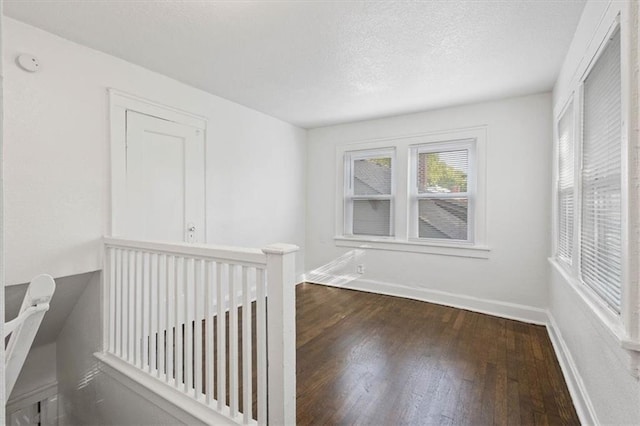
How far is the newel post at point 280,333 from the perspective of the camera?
4.54 feet

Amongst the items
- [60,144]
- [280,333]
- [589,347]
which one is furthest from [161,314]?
[589,347]

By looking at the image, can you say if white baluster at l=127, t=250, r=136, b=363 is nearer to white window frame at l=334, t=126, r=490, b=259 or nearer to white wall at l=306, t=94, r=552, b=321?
white window frame at l=334, t=126, r=490, b=259

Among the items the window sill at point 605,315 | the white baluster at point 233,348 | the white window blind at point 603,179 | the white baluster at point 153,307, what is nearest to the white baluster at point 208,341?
the white baluster at point 233,348

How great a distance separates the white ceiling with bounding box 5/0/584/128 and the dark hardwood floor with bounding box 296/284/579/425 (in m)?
2.42

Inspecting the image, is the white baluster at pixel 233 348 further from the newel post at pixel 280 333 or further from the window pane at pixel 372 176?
the window pane at pixel 372 176

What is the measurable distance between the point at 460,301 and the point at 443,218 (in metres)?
1.02

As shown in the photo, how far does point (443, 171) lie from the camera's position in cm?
381

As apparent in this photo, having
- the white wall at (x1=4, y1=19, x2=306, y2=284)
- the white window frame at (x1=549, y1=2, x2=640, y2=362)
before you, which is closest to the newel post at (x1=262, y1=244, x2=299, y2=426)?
the white window frame at (x1=549, y1=2, x2=640, y2=362)

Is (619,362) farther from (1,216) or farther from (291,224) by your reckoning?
(291,224)

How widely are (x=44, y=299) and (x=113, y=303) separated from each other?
1.21 metres

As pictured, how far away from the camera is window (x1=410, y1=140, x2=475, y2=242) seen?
3.66 meters

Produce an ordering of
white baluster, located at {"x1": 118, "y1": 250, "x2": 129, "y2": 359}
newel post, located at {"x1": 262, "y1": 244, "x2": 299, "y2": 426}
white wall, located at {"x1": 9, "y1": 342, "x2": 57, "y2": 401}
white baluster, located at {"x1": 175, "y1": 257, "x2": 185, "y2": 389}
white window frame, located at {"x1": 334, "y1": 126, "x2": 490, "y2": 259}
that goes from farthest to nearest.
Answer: white window frame, located at {"x1": 334, "y1": 126, "x2": 490, "y2": 259} → white wall, located at {"x1": 9, "y1": 342, "x2": 57, "y2": 401} → white baluster, located at {"x1": 118, "y1": 250, "x2": 129, "y2": 359} → white baluster, located at {"x1": 175, "y1": 257, "x2": 185, "y2": 389} → newel post, located at {"x1": 262, "y1": 244, "x2": 299, "y2": 426}

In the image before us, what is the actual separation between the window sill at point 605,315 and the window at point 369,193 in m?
2.28

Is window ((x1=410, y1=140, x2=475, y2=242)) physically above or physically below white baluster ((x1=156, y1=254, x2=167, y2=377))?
above
